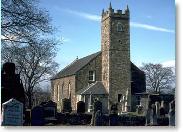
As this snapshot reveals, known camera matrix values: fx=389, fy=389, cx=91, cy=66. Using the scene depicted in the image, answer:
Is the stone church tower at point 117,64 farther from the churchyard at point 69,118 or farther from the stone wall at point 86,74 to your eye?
the churchyard at point 69,118

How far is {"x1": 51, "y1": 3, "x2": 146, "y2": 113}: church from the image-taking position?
21844 mm

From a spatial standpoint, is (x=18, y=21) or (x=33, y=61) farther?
(x=33, y=61)

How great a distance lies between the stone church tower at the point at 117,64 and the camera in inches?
852

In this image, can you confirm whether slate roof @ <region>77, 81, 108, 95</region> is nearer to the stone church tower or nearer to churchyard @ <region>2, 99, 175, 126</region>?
the stone church tower

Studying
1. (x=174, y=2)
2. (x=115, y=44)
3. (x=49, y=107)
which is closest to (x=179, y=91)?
(x=174, y=2)

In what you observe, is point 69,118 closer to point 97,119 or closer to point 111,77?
point 97,119

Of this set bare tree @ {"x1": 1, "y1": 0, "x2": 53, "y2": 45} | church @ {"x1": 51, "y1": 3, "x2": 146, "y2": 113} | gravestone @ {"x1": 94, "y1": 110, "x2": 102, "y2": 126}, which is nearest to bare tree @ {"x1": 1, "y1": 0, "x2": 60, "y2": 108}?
bare tree @ {"x1": 1, "y1": 0, "x2": 53, "y2": 45}

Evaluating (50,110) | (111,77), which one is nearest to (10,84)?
(50,110)

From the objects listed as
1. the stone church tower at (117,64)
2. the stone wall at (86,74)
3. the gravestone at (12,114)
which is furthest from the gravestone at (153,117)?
the stone wall at (86,74)

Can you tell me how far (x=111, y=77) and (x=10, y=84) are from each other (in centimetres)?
1147

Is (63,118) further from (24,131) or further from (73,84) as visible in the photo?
(73,84)

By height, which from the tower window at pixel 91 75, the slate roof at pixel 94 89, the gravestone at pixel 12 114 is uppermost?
the tower window at pixel 91 75

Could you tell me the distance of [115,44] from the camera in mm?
22406

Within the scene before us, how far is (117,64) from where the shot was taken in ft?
75.8
